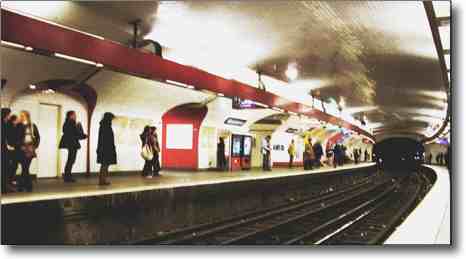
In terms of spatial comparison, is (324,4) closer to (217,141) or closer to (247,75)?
(247,75)

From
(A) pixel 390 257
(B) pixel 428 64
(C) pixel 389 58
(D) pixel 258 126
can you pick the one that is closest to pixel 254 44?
(C) pixel 389 58

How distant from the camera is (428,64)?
385 inches

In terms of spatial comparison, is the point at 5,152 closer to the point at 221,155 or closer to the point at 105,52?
the point at 105,52

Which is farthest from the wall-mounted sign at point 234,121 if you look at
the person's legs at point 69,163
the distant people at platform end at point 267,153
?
the person's legs at point 69,163

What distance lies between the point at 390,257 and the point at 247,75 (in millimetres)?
8731

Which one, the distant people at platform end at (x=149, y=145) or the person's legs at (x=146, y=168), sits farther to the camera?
the person's legs at (x=146, y=168)

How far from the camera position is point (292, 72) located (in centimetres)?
1259

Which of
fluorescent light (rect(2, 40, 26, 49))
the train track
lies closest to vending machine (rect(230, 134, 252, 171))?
the train track

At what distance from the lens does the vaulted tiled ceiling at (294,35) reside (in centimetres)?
727

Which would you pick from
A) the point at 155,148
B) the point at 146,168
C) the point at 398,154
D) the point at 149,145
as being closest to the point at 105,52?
the point at 149,145

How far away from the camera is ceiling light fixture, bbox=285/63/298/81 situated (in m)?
11.7

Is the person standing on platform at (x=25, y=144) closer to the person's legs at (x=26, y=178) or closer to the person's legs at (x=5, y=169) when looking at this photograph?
the person's legs at (x=26, y=178)

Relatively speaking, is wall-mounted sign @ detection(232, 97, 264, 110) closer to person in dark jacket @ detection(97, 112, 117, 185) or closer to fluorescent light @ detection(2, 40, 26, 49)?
person in dark jacket @ detection(97, 112, 117, 185)

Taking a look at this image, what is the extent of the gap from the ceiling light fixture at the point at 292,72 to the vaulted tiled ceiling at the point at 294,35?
6.0 inches
